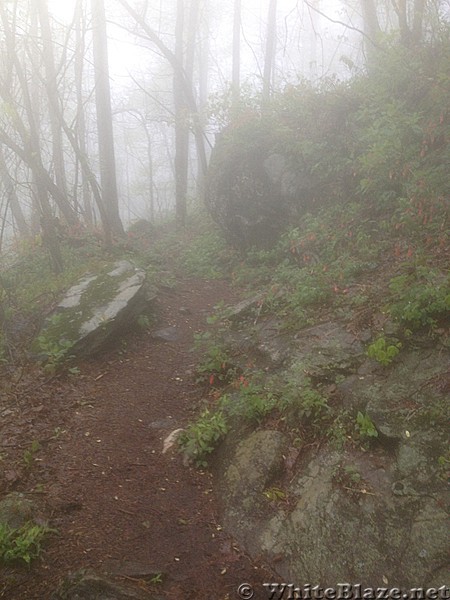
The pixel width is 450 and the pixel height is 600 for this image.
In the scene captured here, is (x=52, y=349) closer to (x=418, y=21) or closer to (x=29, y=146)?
(x=29, y=146)

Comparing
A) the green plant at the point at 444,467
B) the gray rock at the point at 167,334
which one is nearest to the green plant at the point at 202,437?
the green plant at the point at 444,467

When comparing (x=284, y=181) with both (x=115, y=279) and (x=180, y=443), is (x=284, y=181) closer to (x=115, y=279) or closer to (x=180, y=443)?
(x=115, y=279)

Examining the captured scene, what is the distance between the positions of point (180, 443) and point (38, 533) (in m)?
1.81

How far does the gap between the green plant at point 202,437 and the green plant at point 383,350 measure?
1.89 m

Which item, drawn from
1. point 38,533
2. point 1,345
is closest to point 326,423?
point 38,533

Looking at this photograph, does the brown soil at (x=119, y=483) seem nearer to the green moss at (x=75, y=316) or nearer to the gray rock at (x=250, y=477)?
the gray rock at (x=250, y=477)

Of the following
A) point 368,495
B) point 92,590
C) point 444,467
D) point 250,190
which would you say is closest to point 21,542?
point 92,590

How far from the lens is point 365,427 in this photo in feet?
14.2

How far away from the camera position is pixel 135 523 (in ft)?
13.1

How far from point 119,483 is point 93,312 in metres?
3.52

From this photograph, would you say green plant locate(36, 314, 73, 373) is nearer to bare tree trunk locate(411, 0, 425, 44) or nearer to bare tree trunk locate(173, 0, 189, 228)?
bare tree trunk locate(411, 0, 425, 44)

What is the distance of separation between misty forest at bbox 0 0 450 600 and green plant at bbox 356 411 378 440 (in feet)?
0.09

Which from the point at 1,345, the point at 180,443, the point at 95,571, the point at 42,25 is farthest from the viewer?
the point at 42,25

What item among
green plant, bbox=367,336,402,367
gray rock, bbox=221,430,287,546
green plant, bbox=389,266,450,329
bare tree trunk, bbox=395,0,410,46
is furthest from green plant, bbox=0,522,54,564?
bare tree trunk, bbox=395,0,410,46
